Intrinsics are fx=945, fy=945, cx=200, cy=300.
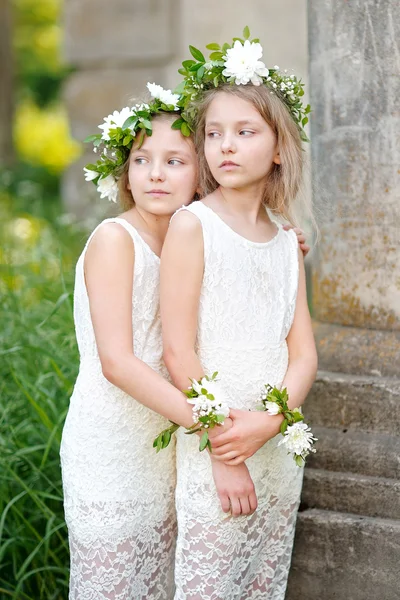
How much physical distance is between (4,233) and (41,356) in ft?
9.41

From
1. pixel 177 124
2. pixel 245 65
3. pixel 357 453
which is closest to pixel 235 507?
pixel 357 453

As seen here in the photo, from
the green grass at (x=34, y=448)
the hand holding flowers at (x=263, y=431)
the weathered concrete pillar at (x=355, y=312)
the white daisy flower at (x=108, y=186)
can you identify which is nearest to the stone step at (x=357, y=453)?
the weathered concrete pillar at (x=355, y=312)

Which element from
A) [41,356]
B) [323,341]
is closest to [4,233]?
[41,356]

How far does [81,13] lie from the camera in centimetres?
759

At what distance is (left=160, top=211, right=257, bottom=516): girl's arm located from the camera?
2.34 meters

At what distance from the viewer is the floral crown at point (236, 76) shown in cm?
240

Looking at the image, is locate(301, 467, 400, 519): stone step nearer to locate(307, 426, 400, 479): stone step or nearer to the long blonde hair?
locate(307, 426, 400, 479): stone step

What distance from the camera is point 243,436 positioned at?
232 centimetres

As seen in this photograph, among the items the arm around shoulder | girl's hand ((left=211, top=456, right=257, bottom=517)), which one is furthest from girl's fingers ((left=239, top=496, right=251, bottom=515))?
the arm around shoulder

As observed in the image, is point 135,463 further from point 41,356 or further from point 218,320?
point 41,356

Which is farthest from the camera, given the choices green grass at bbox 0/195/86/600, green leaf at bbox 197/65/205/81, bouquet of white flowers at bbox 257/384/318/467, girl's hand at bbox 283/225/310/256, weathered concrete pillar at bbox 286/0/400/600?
green grass at bbox 0/195/86/600

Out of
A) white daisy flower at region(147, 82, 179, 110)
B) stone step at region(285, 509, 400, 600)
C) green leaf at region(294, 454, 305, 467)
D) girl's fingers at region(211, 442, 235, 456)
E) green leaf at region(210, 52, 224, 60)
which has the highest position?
green leaf at region(210, 52, 224, 60)

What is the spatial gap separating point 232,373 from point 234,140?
59cm

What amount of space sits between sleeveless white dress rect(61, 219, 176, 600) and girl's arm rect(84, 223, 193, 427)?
0.17 ft
